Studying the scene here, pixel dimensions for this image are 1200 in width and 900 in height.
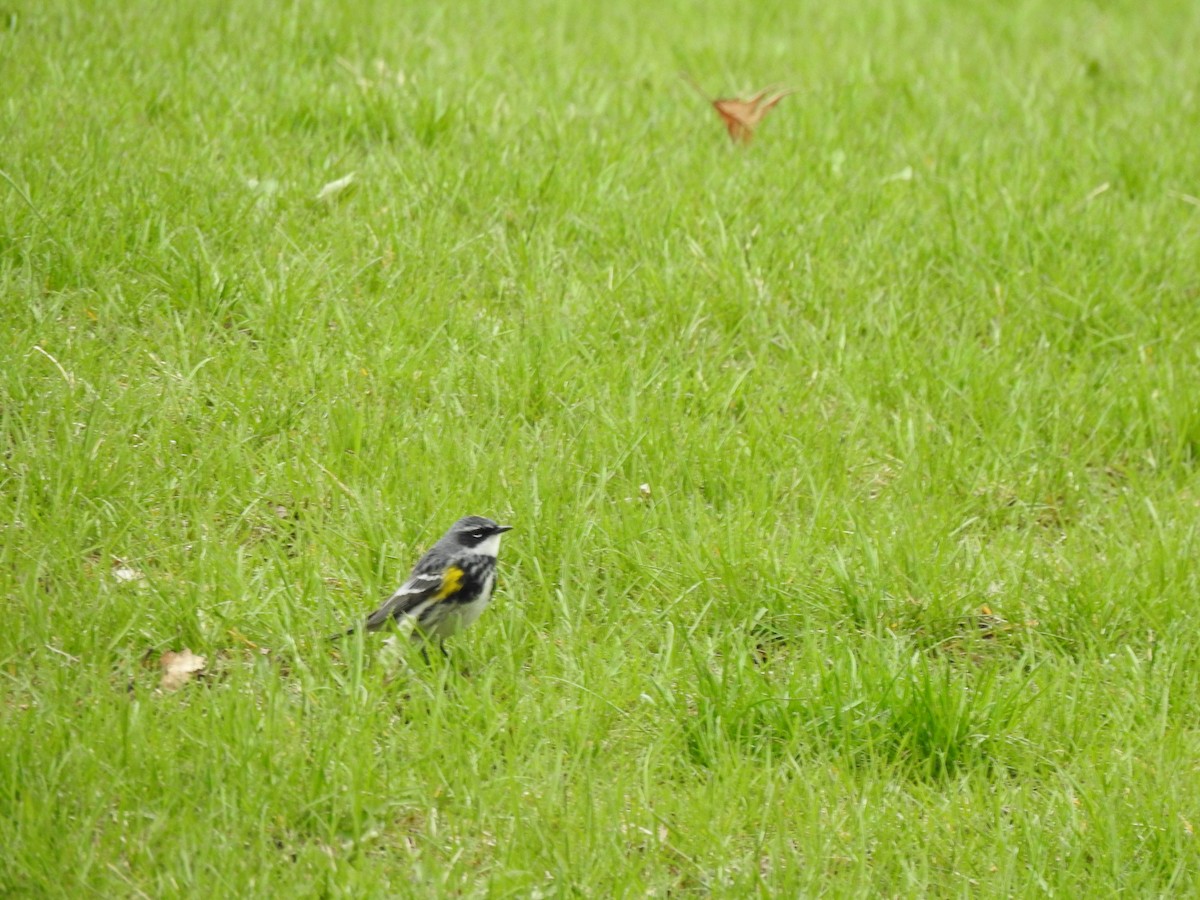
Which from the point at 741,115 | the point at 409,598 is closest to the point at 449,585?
the point at 409,598

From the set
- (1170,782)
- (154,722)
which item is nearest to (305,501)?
(154,722)

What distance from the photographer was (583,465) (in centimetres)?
491

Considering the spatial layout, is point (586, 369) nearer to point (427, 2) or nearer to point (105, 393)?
point (105, 393)

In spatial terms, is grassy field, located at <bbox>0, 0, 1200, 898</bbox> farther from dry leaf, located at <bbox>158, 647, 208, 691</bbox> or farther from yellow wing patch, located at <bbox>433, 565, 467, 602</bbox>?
yellow wing patch, located at <bbox>433, 565, 467, 602</bbox>

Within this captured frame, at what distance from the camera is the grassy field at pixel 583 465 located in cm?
358

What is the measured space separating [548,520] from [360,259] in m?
1.75

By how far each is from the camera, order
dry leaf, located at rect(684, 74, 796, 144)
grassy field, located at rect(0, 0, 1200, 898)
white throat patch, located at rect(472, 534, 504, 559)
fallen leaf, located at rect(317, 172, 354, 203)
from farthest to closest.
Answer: dry leaf, located at rect(684, 74, 796, 144) → fallen leaf, located at rect(317, 172, 354, 203) → white throat patch, located at rect(472, 534, 504, 559) → grassy field, located at rect(0, 0, 1200, 898)

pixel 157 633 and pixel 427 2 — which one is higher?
pixel 427 2

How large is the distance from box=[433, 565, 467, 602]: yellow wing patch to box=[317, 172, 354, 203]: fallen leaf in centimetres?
264

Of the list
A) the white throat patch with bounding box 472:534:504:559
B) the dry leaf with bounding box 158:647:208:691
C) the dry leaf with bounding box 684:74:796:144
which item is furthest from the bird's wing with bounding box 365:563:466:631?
the dry leaf with bounding box 684:74:796:144

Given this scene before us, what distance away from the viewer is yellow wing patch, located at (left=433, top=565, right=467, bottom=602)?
3939 mm

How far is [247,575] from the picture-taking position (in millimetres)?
4309

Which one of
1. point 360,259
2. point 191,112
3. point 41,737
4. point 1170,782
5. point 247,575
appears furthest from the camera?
point 191,112

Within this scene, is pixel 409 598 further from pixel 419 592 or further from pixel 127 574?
pixel 127 574
